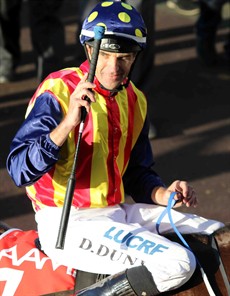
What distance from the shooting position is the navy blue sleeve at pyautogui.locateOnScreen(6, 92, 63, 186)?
266 cm

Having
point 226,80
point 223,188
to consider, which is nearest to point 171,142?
point 223,188

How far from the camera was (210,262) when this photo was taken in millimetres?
2828

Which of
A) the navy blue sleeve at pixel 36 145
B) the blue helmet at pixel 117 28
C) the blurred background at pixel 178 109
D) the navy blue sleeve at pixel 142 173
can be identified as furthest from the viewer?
the blurred background at pixel 178 109

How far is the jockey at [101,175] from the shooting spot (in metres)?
2.68

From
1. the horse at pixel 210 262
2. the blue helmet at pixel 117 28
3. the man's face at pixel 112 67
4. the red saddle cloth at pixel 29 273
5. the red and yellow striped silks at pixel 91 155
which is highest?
the blue helmet at pixel 117 28

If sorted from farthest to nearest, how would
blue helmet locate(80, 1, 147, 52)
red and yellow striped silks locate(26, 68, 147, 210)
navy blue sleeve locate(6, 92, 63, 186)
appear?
red and yellow striped silks locate(26, 68, 147, 210) < blue helmet locate(80, 1, 147, 52) < navy blue sleeve locate(6, 92, 63, 186)

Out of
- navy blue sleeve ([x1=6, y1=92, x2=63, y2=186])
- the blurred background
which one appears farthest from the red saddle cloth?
the blurred background

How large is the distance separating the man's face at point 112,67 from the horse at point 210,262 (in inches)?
26.4

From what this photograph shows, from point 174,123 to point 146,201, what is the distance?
320 centimetres

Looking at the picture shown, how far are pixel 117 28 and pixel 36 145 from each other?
0.54 meters

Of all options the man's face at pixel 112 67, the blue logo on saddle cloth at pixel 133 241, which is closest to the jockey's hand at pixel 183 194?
the blue logo on saddle cloth at pixel 133 241

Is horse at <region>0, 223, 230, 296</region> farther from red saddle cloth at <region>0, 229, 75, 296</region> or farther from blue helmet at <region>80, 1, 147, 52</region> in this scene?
blue helmet at <region>80, 1, 147, 52</region>

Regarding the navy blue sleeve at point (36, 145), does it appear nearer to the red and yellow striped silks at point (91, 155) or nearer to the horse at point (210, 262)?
the red and yellow striped silks at point (91, 155)

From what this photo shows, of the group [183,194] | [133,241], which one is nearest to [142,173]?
[183,194]
